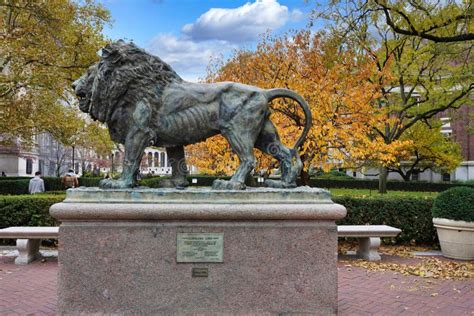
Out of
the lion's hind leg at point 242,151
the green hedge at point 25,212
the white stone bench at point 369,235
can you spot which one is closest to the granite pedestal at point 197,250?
the lion's hind leg at point 242,151

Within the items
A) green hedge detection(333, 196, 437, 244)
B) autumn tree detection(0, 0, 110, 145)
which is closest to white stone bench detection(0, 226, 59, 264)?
green hedge detection(333, 196, 437, 244)

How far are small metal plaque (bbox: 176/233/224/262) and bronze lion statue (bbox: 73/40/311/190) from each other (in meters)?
0.56

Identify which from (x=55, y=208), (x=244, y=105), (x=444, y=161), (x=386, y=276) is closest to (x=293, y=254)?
(x=244, y=105)

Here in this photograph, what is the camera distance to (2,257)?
854 cm

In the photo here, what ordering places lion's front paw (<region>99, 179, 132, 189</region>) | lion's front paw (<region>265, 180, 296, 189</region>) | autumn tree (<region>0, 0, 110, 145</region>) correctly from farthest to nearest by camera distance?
1. autumn tree (<region>0, 0, 110, 145</region>)
2. lion's front paw (<region>265, 180, 296, 189</region>)
3. lion's front paw (<region>99, 179, 132, 189</region>)

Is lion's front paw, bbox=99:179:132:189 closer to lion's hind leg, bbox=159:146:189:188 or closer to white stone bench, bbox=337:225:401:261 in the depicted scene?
lion's hind leg, bbox=159:146:189:188

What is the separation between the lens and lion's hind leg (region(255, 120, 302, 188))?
4.81 metres

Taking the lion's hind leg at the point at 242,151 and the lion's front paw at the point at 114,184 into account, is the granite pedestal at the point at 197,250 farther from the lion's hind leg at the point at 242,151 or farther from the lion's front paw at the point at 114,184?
the lion's hind leg at the point at 242,151

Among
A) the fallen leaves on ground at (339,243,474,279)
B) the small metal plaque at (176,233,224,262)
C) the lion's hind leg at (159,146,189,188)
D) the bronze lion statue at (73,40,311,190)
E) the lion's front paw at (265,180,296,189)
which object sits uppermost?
the bronze lion statue at (73,40,311,190)

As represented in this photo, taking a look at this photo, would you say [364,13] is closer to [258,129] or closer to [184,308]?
[258,129]

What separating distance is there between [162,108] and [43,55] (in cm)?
1285

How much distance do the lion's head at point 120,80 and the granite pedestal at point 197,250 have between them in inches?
38.4

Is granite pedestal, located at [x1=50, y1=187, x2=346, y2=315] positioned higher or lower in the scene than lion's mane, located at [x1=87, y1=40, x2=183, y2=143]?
lower

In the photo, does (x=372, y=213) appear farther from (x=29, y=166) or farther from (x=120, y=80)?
(x=29, y=166)
